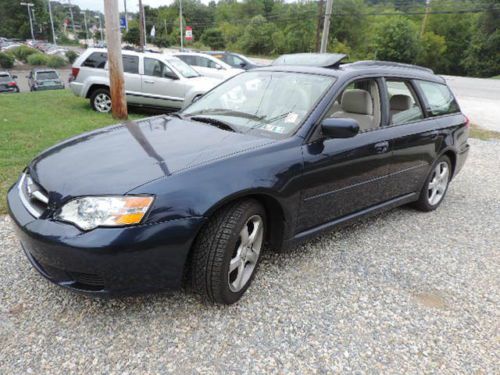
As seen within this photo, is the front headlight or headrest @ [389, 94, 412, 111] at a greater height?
headrest @ [389, 94, 412, 111]

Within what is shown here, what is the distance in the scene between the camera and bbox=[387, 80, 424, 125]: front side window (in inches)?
145

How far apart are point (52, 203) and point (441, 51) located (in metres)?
67.6

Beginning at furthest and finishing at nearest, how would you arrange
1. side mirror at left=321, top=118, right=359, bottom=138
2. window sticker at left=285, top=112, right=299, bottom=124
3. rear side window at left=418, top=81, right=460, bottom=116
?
1. rear side window at left=418, top=81, right=460, bottom=116
2. window sticker at left=285, top=112, right=299, bottom=124
3. side mirror at left=321, top=118, right=359, bottom=138

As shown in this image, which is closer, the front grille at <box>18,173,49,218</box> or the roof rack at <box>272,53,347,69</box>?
the front grille at <box>18,173,49,218</box>

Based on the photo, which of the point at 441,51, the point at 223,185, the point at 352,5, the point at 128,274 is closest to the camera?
the point at 128,274

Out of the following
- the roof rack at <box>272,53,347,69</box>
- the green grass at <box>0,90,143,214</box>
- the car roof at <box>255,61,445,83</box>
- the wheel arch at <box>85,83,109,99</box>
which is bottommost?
the green grass at <box>0,90,143,214</box>

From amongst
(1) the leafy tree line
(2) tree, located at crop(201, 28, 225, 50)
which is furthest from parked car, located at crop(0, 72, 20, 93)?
(2) tree, located at crop(201, 28, 225, 50)

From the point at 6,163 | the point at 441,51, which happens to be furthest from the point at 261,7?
the point at 6,163

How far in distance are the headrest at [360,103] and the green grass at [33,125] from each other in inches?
133

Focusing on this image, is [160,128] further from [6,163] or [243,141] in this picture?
[6,163]

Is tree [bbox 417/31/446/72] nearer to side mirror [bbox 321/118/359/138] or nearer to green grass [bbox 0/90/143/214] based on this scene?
green grass [bbox 0/90/143/214]

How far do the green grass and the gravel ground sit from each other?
178 centimetres

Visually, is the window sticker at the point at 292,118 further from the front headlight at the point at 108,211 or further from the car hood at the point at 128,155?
the front headlight at the point at 108,211

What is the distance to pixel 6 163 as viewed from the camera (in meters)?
4.99
